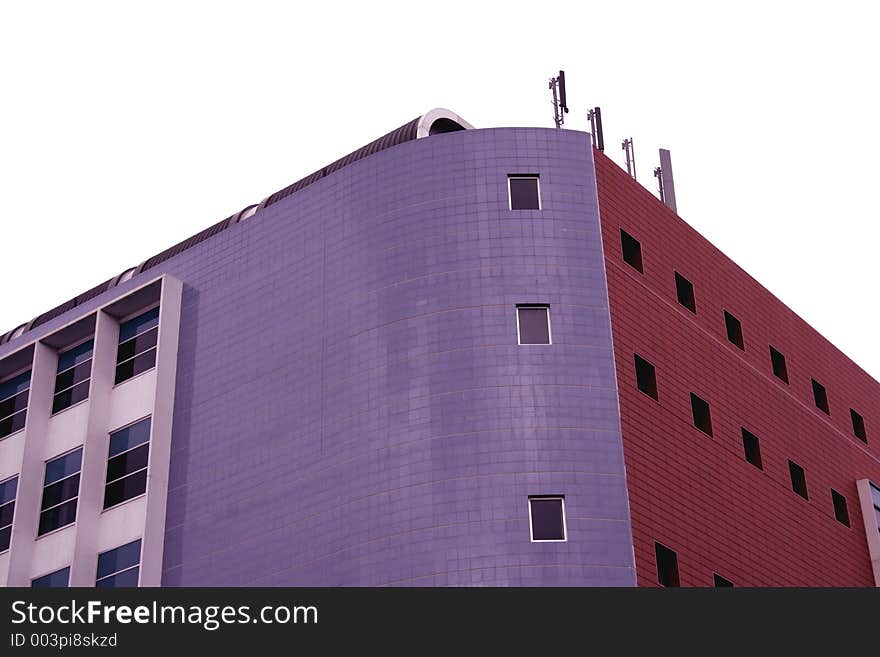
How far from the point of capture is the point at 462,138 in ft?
173

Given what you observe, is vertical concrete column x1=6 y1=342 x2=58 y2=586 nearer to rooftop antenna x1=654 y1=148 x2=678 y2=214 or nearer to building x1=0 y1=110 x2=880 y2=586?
building x1=0 y1=110 x2=880 y2=586

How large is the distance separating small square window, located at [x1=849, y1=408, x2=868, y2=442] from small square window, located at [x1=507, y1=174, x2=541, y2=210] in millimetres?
20788

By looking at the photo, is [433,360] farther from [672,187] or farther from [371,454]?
[672,187]

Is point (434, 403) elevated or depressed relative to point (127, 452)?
depressed

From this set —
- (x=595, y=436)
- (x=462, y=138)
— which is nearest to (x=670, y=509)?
(x=595, y=436)

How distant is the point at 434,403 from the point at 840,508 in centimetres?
2127

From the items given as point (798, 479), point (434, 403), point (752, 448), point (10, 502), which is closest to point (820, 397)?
point (798, 479)

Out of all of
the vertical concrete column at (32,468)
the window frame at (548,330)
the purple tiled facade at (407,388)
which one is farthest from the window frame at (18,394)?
the window frame at (548,330)

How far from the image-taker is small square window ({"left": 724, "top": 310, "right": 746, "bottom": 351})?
2286 inches

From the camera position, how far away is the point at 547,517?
4591 cm

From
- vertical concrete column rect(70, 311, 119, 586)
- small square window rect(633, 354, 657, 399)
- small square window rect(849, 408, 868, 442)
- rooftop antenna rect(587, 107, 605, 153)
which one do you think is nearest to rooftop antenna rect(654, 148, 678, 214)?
rooftop antenna rect(587, 107, 605, 153)

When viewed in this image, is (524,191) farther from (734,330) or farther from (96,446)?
(96,446)

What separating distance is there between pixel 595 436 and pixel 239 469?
1235 cm
